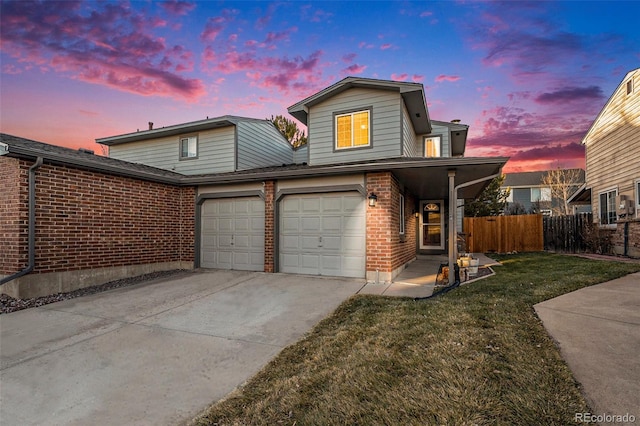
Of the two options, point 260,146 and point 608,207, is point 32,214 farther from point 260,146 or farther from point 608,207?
point 608,207

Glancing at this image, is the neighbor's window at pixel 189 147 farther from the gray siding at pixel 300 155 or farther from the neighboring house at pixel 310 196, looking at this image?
the gray siding at pixel 300 155

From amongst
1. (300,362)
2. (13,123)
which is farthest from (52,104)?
(300,362)

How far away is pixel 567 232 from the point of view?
14.0m

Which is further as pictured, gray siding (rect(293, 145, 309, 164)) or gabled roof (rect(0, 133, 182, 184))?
gray siding (rect(293, 145, 309, 164))

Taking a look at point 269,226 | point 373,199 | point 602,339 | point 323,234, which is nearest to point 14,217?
point 269,226

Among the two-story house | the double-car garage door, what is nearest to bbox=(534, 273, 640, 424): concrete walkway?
the two-story house

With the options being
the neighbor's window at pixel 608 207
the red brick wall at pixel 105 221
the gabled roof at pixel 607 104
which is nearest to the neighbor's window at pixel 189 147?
the red brick wall at pixel 105 221

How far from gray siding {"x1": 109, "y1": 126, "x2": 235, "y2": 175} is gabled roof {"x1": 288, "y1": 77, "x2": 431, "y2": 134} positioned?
11.4 ft

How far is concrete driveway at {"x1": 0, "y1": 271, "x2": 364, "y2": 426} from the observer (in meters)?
2.83

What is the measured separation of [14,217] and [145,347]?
5.12m

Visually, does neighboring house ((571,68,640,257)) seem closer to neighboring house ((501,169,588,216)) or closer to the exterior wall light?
the exterior wall light

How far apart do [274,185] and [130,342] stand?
554 cm

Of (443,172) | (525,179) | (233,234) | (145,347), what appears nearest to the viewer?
(145,347)

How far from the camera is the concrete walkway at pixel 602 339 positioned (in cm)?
250
